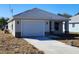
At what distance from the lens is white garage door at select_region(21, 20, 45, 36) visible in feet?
84.4

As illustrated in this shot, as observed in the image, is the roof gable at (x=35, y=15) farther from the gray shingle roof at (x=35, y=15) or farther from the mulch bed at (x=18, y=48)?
the mulch bed at (x=18, y=48)

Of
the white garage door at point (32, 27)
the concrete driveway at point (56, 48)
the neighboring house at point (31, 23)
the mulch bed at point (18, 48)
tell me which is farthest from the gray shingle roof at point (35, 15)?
the mulch bed at point (18, 48)

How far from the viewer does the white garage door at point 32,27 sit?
2572cm

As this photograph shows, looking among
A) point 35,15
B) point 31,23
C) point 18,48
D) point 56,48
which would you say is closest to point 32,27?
point 31,23

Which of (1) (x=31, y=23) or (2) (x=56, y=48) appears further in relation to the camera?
(1) (x=31, y=23)

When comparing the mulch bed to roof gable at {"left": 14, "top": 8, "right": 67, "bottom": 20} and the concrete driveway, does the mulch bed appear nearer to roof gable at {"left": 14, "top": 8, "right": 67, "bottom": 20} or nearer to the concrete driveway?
the concrete driveway

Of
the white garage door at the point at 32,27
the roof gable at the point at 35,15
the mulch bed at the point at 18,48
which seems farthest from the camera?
the white garage door at the point at 32,27

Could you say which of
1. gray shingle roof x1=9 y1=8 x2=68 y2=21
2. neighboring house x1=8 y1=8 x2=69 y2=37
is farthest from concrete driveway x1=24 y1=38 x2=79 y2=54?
gray shingle roof x1=9 y1=8 x2=68 y2=21

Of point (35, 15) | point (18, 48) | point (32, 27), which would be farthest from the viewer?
point (35, 15)

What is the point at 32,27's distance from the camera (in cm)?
2597

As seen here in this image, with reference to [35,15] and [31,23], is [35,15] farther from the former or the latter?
[31,23]

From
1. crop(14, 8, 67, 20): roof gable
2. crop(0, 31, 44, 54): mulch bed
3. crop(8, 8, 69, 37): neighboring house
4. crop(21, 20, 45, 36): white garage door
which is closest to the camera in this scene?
crop(0, 31, 44, 54): mulch bed
